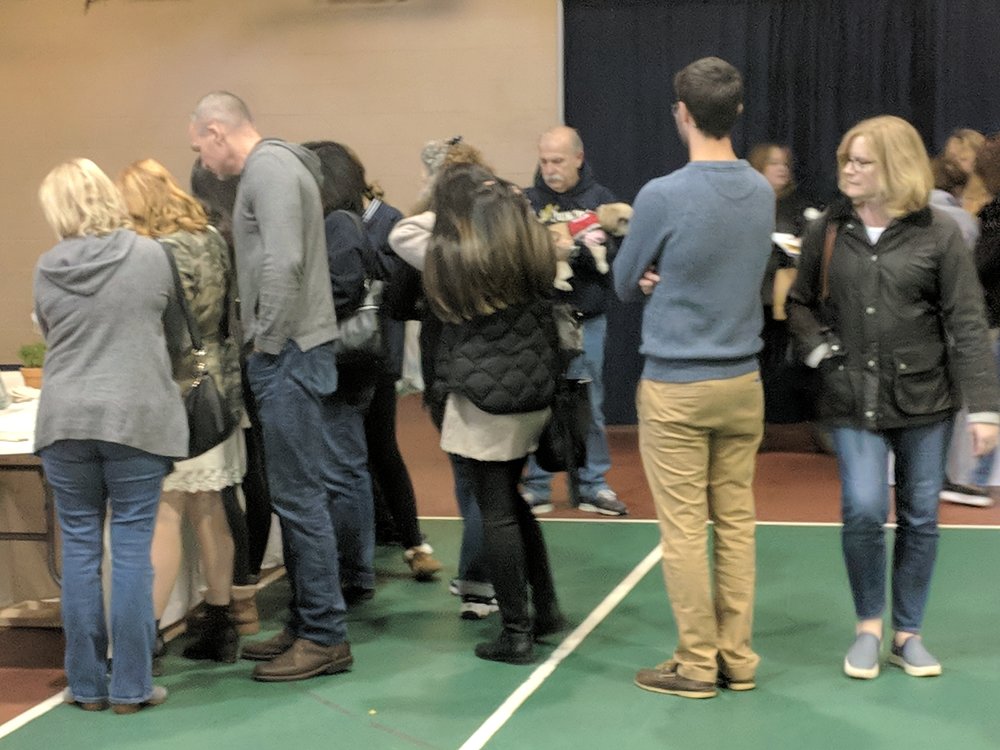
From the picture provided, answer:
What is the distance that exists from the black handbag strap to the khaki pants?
1230 mm

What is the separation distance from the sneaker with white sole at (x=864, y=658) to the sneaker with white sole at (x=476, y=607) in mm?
1148

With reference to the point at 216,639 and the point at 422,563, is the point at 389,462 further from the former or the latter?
the point at 216,639

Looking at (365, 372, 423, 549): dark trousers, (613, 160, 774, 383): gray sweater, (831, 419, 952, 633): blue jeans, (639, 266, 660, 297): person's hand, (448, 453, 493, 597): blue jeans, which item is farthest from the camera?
(365, 372, 423, 549): dark trousers

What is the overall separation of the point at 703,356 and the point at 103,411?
59.8 inches

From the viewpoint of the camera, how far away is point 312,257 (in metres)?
3.55

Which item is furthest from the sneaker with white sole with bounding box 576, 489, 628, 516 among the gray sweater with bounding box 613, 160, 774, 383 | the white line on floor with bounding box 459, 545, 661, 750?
the gray sweater with bounding box 613, 160, 774, 383

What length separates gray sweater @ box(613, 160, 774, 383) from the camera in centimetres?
320

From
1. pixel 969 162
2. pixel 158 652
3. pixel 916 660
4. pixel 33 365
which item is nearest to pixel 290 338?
pixel 158 652

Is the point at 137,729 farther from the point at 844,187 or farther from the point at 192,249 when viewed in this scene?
the point at 844,187

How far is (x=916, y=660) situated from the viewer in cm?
358

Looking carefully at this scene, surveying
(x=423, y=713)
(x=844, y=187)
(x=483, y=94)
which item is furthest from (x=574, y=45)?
(x=423, y=713)

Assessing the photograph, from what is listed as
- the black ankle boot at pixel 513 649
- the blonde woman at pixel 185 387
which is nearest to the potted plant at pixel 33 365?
the blonde woman at pixel 185 387

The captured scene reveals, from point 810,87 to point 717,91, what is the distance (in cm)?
415

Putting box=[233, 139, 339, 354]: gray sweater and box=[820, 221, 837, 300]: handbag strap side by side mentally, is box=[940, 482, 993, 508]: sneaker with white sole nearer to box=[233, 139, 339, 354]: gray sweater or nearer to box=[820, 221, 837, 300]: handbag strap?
box=[820, 221, 837, 300]: handbag strap
